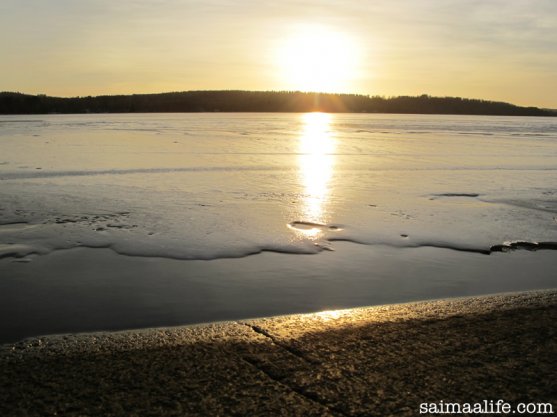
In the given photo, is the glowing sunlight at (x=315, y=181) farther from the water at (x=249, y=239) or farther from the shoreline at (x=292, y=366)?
the shoreline at (x=292, y=366)

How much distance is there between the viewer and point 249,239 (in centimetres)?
753

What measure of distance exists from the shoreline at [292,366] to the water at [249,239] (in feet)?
1.89

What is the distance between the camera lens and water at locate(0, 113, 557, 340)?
5.12 meters

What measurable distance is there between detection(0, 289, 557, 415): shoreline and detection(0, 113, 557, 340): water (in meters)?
0.58

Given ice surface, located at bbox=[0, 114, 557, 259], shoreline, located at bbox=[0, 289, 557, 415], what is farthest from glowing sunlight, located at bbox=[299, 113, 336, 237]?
shoreline, located at bbox=[0, 289, 557, 415]

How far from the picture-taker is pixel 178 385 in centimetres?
324

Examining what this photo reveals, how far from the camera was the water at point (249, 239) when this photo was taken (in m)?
5.12

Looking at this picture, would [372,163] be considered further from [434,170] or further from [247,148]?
[247,148]

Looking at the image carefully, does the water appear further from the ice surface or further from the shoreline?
the shoreline

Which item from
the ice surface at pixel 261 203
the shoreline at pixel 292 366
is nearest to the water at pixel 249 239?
the ice surface at pixel 261 203

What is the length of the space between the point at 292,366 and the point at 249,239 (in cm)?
411

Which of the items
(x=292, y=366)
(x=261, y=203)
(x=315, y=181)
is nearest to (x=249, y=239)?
(x=261, y=203)

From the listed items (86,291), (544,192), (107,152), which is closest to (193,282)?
(86,291)

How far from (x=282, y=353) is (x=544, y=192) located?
10.5 m
